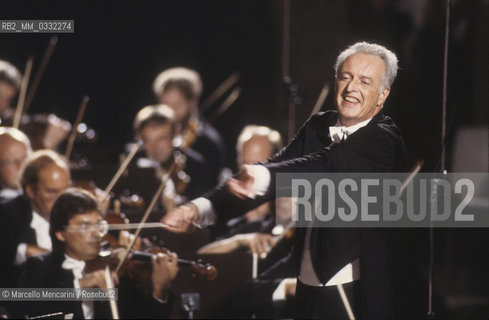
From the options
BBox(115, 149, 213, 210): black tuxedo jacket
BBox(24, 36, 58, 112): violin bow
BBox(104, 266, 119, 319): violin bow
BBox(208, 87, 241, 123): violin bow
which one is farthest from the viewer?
BBox(208, 87, 241, 123): violin bow

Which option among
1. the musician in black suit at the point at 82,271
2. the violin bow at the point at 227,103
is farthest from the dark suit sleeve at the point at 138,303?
the violin bow at the point at 227,103

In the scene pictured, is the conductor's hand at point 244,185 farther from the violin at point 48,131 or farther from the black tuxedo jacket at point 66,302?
the violin at point 48,131

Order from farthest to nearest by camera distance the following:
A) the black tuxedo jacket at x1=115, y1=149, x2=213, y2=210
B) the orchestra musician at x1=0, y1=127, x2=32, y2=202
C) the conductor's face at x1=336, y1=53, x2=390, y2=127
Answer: the black tuxedo jacket at x1=115, y1=149, x2=213, y2=210 < the orchestra musician at x1=0, y1=127, x2=32, y2=202 < the conductor's face at x1=336, y1=53, x2=390, y2=127

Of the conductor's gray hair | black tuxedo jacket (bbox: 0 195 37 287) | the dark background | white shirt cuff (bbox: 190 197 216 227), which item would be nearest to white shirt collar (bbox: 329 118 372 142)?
the conductor's gray hair

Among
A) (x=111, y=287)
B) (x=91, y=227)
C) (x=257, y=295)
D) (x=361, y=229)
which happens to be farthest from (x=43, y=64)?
(x=361, y=229)

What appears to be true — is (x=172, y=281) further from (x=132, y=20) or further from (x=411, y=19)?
(x=132, y=20)

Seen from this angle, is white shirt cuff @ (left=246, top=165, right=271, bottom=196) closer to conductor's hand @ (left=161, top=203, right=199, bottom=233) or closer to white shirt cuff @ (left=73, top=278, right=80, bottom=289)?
conductor's hand @ (left=161, top=203, right=199, bottom=233)

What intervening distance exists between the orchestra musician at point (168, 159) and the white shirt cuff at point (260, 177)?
7.09 feet

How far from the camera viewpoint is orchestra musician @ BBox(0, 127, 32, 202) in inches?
160

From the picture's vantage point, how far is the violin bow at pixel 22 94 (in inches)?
195

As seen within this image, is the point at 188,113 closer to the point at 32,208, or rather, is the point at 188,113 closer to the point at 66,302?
the point at 32,208

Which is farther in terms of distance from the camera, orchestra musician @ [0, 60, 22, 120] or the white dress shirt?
orchestra musician @ [0, 60, 22, 120]

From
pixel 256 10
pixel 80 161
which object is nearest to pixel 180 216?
pixel 80 161

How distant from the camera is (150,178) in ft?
13.8
